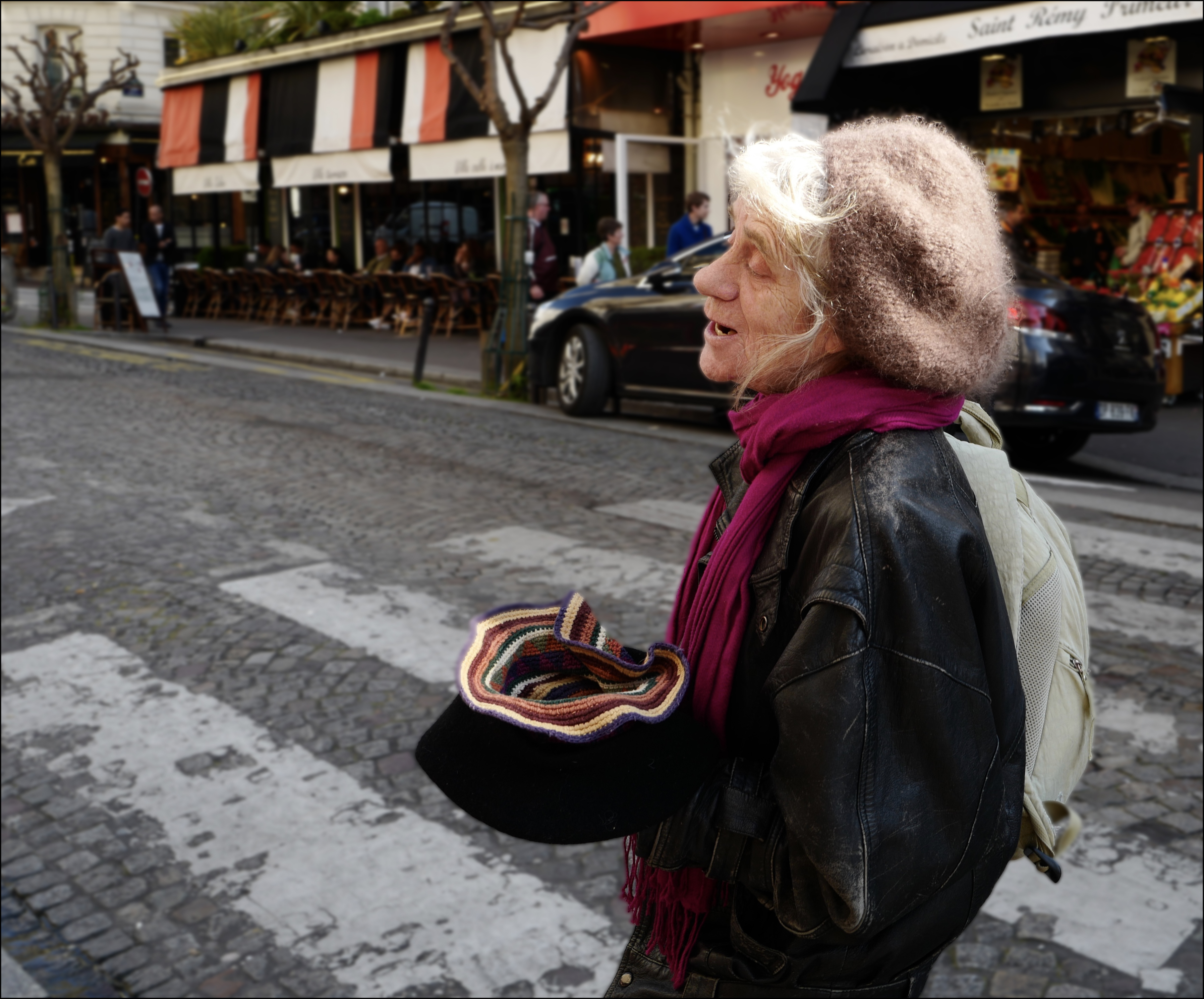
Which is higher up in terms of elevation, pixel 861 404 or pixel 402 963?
pixel 861 404

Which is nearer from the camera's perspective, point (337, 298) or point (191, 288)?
point (337, 298)

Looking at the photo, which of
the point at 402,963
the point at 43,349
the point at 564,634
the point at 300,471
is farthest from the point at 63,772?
the point at 43,349

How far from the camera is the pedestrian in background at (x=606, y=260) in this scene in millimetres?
13930

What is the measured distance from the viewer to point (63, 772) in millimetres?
4395

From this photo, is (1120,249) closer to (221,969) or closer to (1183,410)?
(1183,410)

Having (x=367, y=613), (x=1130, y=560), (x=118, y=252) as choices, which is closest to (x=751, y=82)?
(x=118, y=252)

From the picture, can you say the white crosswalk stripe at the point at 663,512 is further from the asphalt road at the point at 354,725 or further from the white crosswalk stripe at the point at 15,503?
the white crosswalk stripe at the point at 15,503

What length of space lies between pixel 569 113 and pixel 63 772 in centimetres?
1585

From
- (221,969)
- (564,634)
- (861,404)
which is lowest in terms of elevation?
(221,969)

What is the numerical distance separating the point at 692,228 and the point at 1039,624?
Result: 12728 millimetres

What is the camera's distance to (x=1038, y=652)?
1.73 metres

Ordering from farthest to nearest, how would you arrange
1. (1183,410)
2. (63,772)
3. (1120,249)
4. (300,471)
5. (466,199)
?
(466,199), (1120,249), (1183,410), (300,471), (63,772)

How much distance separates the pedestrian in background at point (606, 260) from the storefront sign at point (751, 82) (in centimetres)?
397

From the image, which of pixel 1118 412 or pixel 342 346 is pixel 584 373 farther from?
pixel 342 346
